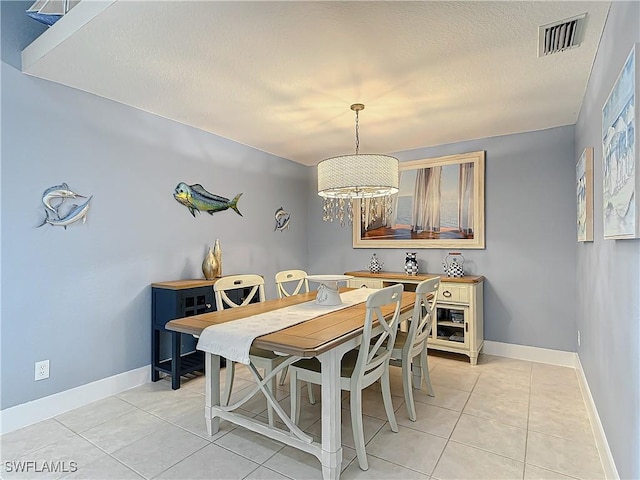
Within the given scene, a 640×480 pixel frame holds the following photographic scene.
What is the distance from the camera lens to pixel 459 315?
11.8ft

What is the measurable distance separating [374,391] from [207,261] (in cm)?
188

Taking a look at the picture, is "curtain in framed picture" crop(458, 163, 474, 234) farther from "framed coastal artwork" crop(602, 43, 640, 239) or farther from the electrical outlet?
the electrical outlet

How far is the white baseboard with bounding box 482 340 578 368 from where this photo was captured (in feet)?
11.1

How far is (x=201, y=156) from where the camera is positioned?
11.6 ft

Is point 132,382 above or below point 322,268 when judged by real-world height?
below

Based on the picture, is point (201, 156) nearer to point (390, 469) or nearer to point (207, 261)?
point (207, 261)

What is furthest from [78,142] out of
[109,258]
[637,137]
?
[637,137]

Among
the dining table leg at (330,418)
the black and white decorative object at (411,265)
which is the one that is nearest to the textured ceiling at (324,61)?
the black and white decorative object at (411,265)

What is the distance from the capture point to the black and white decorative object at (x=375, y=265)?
4.31 m

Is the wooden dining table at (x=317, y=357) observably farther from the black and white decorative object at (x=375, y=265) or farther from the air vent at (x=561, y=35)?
the black and white decorative object at (x=375, y=265)

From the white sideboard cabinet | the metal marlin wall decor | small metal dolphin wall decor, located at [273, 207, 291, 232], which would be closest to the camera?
the metal marlin wall decor

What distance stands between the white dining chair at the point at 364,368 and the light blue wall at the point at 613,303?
1.00 m

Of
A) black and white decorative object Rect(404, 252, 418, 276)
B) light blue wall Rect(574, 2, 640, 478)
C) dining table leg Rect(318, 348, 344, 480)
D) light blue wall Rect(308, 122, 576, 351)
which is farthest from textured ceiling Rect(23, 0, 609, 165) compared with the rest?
dining table leg Rect(318, 348, 344, 480)

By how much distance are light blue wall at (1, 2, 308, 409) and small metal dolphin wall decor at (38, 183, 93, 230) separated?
0.14 ft
